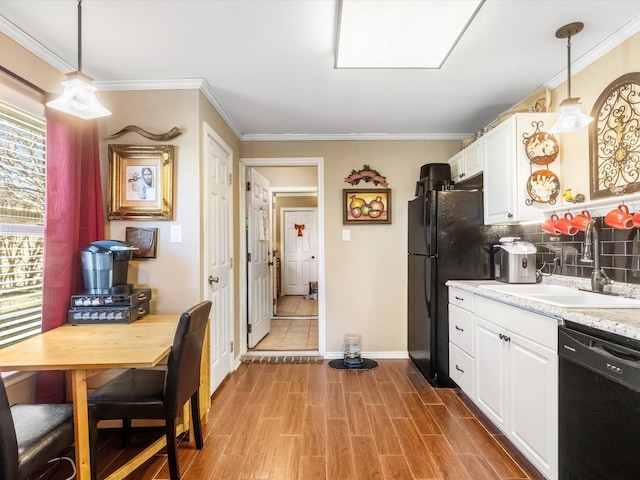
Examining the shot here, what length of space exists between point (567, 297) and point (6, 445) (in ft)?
8.76

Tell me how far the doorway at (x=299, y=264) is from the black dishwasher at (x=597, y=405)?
219 cm

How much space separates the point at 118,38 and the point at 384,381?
120 inches

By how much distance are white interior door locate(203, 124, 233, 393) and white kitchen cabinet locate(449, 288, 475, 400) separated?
6.08ft

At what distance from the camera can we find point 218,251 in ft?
8.69

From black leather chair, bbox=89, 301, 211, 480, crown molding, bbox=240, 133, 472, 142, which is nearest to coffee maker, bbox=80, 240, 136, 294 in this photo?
black leather chair, bbox=89, 301, 211, 480

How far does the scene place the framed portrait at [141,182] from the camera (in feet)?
7.07

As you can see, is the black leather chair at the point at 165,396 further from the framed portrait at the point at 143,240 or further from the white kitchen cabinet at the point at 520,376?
the white kitchen cabinet at the point at 520,376

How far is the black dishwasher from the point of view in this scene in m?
1.10

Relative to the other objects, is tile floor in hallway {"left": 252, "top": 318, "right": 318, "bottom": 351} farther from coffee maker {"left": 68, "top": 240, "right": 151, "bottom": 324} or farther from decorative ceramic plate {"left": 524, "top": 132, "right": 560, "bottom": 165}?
decorative ceramic plate {"left": 524, "top": 132, "right": 560, "bottom": 165}

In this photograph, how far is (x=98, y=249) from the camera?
6.11ft

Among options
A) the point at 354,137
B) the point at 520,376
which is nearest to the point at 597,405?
the point at 520,376

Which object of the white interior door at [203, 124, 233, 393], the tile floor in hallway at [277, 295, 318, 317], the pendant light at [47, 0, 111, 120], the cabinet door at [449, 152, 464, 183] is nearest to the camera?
the pendant light at [47, 0, 111, 120]

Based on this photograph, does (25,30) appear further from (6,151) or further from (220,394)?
(220,394)

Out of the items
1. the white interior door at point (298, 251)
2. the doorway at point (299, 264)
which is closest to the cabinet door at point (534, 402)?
the doorway at point (299, 264)
